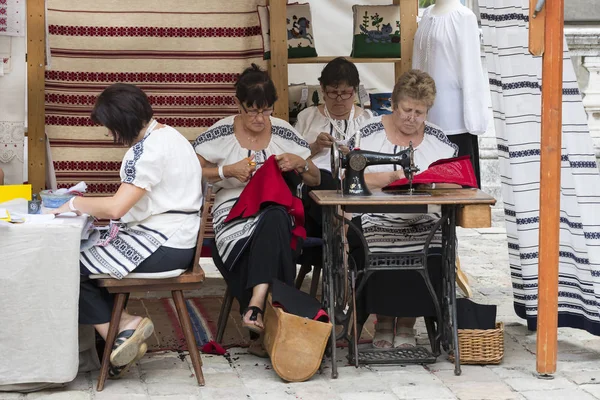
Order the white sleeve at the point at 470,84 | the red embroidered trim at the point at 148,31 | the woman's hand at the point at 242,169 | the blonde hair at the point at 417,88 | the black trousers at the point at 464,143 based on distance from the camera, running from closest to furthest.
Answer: the blonde hair at the point at 417,88 < the woman's hand at the point at 242,169 < the red embroidered trim at the point at 148,31 < the white sleeve at the point at 470,84 < the black trousers at the point at 464,143

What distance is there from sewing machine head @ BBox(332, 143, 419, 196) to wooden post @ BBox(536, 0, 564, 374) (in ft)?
1.93

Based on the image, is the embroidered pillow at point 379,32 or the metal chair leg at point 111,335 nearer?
the metal chair leg at point 111,335

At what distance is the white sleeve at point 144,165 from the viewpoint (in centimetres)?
416

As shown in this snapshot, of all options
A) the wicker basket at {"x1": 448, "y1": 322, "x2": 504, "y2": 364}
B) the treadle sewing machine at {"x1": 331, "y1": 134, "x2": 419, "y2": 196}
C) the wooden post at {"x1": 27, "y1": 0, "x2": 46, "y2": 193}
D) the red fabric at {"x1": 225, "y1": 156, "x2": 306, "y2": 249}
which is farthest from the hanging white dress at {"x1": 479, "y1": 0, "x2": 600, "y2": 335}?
the wooden post at {"x1": 27, "y1": 0, "x2": 46, "y2": 193}

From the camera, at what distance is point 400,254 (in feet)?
14.8

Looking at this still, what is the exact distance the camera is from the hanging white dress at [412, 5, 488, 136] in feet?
19.6

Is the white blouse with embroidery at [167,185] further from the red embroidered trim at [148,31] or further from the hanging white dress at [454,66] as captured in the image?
the hanging white dress at [454,66]

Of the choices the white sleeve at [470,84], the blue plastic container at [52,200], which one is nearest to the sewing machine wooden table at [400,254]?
the blue plastic container at [52,200]

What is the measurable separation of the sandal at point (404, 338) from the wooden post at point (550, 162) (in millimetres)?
720

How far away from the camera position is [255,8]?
577 cm

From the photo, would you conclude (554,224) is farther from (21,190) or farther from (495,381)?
(21,190)

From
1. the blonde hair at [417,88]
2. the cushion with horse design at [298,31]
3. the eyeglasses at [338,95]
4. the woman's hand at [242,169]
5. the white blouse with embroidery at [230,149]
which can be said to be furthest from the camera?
the cushion with horse design at [298,31]

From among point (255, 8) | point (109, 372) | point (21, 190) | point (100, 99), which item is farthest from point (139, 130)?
point (255, 8)

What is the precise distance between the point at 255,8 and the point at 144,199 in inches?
75.2
